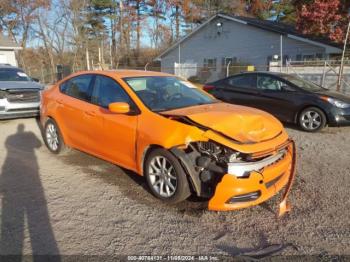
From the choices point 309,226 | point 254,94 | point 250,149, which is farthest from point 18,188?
point 254,94

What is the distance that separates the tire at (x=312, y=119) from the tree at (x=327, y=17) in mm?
11508

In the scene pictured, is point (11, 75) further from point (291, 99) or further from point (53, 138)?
point (291, 99)

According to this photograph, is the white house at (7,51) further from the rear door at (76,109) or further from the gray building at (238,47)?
the rear door at (76,109)

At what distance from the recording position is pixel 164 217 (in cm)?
365

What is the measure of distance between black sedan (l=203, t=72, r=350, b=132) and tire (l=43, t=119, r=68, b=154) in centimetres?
499

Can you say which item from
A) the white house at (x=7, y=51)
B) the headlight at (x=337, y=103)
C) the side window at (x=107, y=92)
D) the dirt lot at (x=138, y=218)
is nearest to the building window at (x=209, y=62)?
the white house at (x=7, y=51)

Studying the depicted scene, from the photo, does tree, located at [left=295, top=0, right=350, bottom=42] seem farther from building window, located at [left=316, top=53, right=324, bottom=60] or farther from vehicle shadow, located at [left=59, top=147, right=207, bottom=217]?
vehicle shadow, located at [left=59, top=147, right=207, bottom=217]

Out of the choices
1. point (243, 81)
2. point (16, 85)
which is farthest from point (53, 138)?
point (243, 81)

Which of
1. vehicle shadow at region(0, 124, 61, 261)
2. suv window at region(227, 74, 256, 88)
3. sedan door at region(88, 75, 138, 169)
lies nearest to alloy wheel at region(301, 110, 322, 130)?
suv window at region(227, 74, 256, 88)

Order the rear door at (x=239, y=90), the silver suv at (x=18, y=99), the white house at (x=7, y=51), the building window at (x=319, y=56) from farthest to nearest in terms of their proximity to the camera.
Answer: the white house at (x=7, y=51), the building window at (x=319, y=56), the silver suv at (x=18, y=99), the rear door at (x=239, y=90)

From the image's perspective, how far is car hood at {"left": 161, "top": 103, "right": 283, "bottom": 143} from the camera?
3.60 metres

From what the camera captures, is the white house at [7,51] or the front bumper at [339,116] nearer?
the front bumper at [339,116]

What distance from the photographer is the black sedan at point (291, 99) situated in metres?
7.51

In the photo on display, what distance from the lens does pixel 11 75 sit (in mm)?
10453
